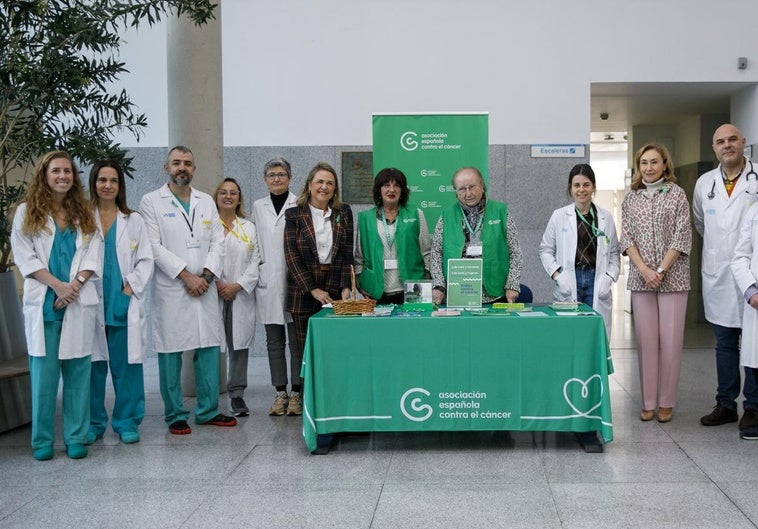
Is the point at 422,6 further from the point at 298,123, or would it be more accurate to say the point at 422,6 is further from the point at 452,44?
the point at 298,123

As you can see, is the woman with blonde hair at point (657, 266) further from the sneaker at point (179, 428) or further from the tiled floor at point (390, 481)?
the sneaker at point (179, 428)

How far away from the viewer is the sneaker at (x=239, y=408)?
5465mm

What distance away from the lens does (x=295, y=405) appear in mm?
5453

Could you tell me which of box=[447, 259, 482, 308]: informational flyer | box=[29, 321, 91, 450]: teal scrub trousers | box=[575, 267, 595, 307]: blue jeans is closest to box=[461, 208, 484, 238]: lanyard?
box=[447, 259, 482, 308]: informational flyer

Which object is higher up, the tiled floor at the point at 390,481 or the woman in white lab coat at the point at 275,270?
the woman in white lab coat at the point at 275,270

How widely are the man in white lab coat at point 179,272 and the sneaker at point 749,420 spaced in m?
3.27

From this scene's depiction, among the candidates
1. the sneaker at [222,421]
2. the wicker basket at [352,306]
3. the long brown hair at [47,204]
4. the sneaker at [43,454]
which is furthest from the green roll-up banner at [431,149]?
the sneaker at [43,454]

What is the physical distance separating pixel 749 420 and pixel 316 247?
2834 mm

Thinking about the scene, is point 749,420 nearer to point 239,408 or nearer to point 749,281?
point 749,281

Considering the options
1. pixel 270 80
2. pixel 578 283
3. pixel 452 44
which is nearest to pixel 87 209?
pixel 578 283

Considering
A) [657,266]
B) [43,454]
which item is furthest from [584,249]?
[43,454]

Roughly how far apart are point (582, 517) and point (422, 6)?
5.56 meters

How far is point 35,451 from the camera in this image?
4512 millimetres

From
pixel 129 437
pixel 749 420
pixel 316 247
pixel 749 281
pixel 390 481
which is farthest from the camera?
pixel 316 247
